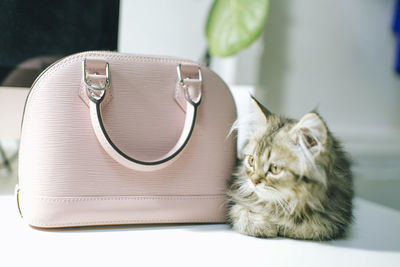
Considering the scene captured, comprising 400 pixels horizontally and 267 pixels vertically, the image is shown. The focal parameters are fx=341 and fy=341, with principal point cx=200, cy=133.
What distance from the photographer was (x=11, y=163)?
3.52 feet

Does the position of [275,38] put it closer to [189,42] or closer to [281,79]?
[281,79]

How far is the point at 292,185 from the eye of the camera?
1.80 ft

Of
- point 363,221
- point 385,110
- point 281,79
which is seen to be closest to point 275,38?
point 281,79

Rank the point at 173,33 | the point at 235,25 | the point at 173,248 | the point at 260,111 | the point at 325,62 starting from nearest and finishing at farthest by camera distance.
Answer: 1. the point at 173,248
2. the point at 260,111
3. the point at 235,25
4. the point at 173,33
5. the point at 325,62

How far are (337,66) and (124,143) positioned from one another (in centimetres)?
108

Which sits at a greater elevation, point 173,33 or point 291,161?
point 173,33

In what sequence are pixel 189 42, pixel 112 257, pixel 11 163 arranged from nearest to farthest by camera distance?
pixel 112 257 < pixel 11 163 < pixel 189 42

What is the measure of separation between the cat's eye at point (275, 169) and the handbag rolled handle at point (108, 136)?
148mm

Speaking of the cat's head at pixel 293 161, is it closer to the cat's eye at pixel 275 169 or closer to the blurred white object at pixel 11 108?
the cat's eye at pixel 275 169

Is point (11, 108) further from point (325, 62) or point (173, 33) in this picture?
point (325, 62)

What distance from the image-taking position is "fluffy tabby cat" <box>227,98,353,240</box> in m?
0.54

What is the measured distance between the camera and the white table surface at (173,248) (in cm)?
46

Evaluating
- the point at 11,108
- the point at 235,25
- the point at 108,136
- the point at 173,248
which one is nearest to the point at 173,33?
the point at 235,25

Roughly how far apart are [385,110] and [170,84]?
1.23 m
